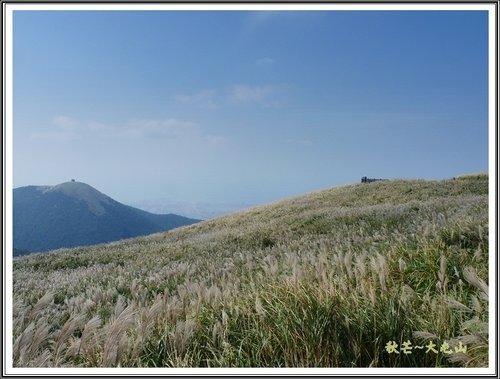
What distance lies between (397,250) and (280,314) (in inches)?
104

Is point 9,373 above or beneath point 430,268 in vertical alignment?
beneath

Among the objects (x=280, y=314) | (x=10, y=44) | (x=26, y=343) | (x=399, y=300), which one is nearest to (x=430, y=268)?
(x=399, y=300)

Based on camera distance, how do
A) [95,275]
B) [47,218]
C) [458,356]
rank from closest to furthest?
[458,356]
[95,275]
[47,218]

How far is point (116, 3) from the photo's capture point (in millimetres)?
4625

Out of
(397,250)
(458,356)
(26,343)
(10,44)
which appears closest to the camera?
(458,356)

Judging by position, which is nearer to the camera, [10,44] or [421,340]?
[421,340]

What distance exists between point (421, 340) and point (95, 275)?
375 inches

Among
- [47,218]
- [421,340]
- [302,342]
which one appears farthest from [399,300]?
[47,218]

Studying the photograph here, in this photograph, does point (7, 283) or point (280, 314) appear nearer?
point (280, 314)

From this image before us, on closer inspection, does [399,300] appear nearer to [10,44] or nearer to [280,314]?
[280,314]

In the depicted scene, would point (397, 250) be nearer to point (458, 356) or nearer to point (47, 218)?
point (458, 356)

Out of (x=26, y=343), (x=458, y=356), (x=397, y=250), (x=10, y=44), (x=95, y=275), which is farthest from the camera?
(x=95, y=275)

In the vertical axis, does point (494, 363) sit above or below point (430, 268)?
below

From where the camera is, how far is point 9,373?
3.54m
